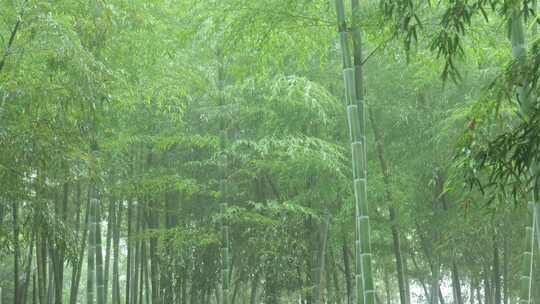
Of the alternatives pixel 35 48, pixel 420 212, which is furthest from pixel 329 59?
pixel 35 48

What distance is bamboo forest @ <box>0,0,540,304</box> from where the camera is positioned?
4.67 meters

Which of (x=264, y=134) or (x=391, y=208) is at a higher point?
(x=264, y=134)

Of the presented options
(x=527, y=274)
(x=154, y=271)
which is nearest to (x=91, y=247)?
(x=154, y=271)

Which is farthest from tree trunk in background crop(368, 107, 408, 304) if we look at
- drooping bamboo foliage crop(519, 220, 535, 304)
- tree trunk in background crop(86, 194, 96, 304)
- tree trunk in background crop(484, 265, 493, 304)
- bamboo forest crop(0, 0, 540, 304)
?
tree trunk in background crop(86, 194, 96, 304)

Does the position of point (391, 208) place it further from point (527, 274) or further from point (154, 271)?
point (154, 271)

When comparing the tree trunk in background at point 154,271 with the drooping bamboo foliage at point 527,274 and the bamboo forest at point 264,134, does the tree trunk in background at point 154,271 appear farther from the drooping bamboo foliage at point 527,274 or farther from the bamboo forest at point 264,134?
the drooping bamboo foliage at point 527,274

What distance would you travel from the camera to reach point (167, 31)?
7.21m

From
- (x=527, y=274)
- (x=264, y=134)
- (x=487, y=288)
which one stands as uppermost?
(x=264, y=134)

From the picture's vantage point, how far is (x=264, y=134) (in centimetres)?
845

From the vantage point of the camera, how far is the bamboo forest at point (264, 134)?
4672 millimetres

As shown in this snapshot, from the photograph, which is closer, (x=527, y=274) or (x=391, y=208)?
(x=527, y=274)

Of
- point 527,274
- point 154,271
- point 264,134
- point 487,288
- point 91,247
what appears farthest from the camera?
point 487,288

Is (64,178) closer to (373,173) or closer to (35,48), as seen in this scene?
(35,48)

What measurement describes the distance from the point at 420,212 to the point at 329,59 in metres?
2.52
